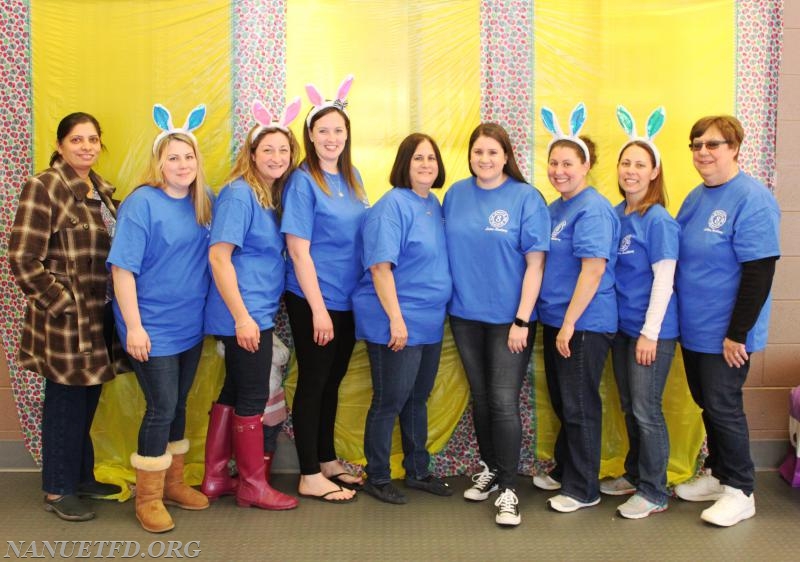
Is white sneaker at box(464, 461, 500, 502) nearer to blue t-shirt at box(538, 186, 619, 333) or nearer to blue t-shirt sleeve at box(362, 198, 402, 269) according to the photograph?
blue t-shirt at box(538, 186, 619, 333)

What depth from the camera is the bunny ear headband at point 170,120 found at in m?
2.54

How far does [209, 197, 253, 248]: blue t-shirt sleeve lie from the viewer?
2.46 m

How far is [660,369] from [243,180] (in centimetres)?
163

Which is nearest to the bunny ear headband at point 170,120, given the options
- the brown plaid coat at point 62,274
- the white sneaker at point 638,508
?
the brown plaid coat at point 62,274

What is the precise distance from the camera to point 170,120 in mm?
2604

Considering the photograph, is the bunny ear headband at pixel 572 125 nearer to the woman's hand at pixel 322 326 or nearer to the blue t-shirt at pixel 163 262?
the woman's hand at pixel 322 326

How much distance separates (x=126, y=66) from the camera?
2893 mm

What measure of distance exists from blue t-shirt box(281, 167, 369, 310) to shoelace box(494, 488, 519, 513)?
879 mm

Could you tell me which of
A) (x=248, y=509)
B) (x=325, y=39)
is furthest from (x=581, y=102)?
(x=248, y=509)

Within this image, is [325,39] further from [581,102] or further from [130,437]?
[130,437]

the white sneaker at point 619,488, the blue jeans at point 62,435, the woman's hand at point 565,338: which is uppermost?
the woman's hand at point 565,338

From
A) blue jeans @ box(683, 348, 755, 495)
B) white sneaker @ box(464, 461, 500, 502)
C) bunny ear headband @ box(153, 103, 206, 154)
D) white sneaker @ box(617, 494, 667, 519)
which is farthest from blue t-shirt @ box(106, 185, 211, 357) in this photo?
blue jeans @ box(683, 348, 755, 495)

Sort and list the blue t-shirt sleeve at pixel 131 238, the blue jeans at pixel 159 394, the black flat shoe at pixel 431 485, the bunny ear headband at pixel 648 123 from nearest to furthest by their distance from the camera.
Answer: the blue t-shirt sleeve at pixel 131 238 → the blue jeans at pixel 159 394 → the bunny ear headband at pixel 648 123 → the black flat shoe at pixel 431 485

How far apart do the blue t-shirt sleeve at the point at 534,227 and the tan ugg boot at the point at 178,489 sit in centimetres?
147
